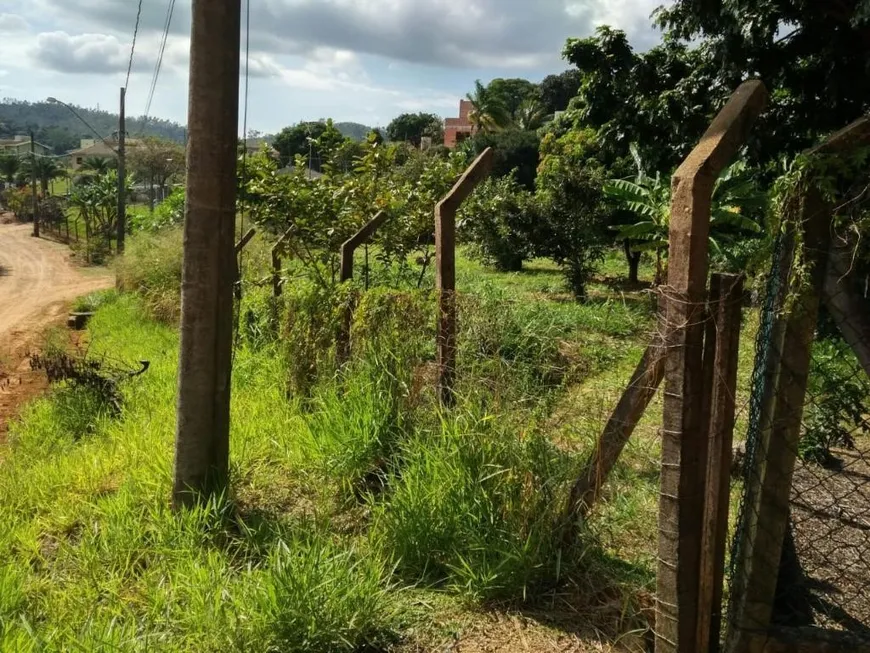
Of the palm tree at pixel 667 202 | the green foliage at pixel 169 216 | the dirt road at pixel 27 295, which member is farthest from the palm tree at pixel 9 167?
the palm tree at pixel 667 202

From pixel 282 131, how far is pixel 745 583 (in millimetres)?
63805

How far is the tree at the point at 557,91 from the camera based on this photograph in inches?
2053

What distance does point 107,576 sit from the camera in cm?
366

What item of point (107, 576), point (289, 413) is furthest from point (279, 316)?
point (107, 576)

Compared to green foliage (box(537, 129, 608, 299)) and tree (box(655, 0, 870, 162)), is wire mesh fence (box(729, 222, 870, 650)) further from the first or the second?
green foliage (box(537, 129, 608, 299))

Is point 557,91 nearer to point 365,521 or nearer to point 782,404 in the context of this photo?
point 365,521

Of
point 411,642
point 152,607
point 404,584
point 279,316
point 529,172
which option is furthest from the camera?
point 529,172

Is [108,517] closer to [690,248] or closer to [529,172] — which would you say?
[690,248]

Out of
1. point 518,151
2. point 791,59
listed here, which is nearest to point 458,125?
point 518,151

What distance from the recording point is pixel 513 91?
6047 cm

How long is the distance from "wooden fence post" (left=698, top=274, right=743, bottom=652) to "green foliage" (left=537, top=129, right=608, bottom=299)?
11787mm

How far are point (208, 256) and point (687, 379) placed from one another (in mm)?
2629

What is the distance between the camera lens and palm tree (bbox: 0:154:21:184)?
63.7 m

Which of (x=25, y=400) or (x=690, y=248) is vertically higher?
(x=690, y=248)
